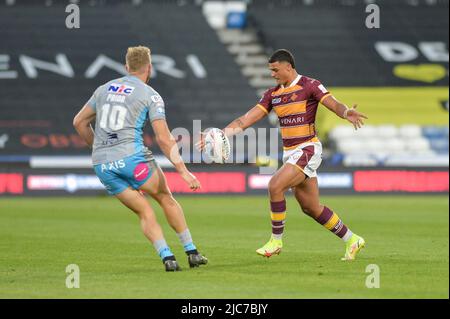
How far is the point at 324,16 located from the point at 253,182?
12.4 m

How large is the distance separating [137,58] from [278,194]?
241 cm

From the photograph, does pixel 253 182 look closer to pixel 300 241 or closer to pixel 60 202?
pixel 60 202

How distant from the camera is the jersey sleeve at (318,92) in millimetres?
11358

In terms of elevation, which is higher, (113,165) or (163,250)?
(113,165)

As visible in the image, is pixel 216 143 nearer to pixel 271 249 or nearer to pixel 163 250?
pixel 271 249

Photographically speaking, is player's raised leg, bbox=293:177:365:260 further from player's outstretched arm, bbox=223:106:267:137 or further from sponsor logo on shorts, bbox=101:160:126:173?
sponsor logo on shorts, bbox=101:160:126:173

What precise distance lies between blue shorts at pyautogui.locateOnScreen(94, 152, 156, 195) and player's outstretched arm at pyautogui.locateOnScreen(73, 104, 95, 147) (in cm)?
40

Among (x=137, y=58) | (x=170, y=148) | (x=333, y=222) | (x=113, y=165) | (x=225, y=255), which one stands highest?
(x=137, y=58)

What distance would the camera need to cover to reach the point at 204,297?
8.35 metres

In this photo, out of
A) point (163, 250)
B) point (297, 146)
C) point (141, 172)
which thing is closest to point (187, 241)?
point (163, 250)

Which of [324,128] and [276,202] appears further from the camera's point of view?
[324,128]

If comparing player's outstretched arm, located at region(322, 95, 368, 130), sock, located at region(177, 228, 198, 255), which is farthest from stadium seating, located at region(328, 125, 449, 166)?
sock, located at region(177, 228, 198, 255)

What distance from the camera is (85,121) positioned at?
33.8ft

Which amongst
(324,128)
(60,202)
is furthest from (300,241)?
(324,128)
